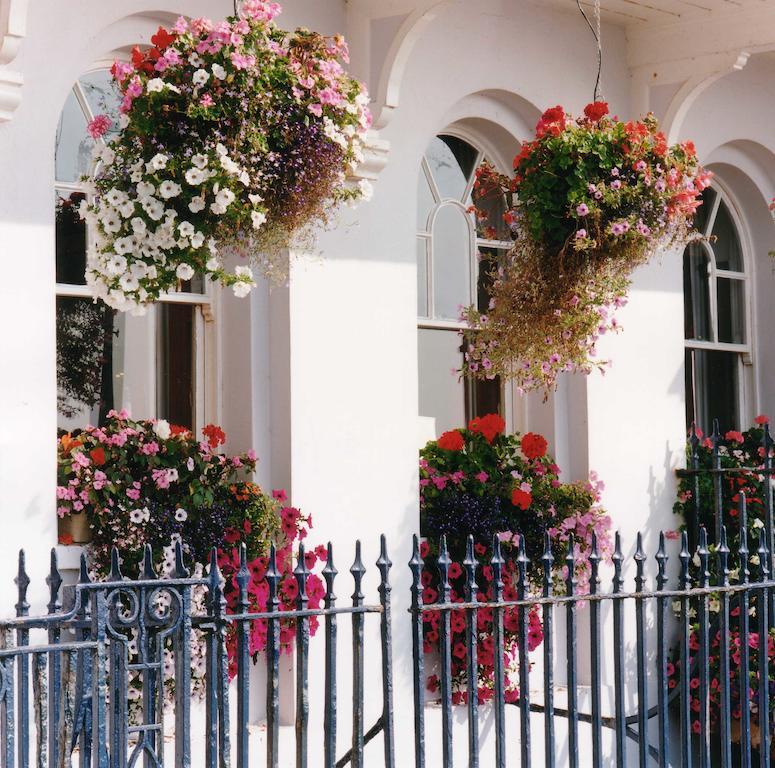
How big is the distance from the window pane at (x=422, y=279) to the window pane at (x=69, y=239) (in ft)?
6.64

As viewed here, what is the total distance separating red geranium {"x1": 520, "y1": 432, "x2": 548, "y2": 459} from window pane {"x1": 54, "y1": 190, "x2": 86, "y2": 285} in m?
2.58

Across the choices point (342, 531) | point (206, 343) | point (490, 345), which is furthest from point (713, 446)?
point (206, 343)

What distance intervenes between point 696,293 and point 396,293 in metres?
2.97

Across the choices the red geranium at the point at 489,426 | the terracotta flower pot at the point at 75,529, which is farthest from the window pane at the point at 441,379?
the terracotta flower pot at the point at 75,529

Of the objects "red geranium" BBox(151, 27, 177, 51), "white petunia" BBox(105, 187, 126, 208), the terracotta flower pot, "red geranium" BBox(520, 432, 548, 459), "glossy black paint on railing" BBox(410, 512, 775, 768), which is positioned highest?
"red geranium" BBox(151, 27, 177, 51)

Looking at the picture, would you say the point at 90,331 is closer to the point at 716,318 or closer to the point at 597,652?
the point at 597,652

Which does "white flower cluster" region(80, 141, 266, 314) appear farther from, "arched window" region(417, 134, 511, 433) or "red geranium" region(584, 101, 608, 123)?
"arched window" region(417, 134, 511, 433)

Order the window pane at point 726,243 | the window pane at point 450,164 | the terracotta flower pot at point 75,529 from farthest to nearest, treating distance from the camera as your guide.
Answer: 1. the window pane at point 726,243
2. the window pane at point 450,164
3. the terracotta flower pot at point 75,529

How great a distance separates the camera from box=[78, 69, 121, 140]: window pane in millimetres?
6176

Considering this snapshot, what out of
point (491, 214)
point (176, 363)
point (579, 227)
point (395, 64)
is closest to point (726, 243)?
point (491, 214)

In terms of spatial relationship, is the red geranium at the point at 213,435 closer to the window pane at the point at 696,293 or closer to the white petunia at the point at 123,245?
the white petunia at the point at 123,245

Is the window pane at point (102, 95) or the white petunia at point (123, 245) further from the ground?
the window pane at point (102, 95)

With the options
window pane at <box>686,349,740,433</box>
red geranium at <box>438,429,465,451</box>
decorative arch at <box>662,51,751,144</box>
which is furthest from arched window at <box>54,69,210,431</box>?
window pane at <box>686,349,740,433</box>

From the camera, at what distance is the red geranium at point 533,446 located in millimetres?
7402
